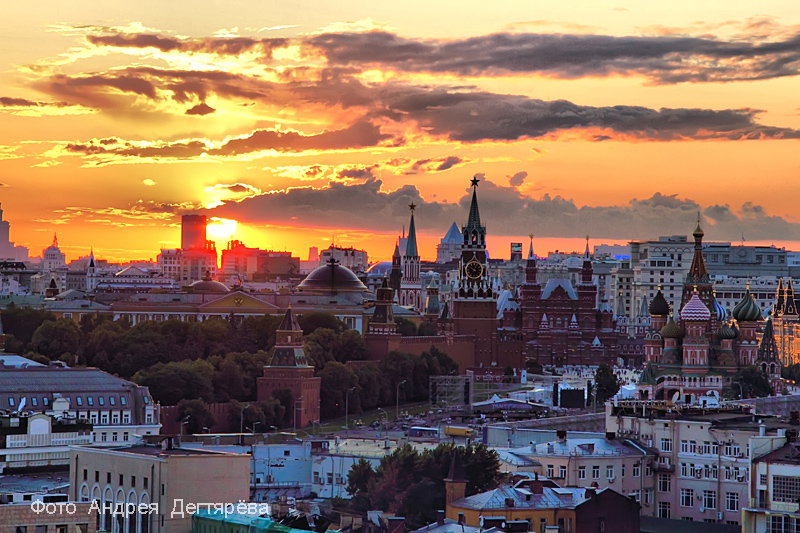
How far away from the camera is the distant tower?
436ft

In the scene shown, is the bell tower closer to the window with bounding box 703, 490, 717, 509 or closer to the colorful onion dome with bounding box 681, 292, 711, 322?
the colorful onion dome with bounding box 681, 292, 711, 322

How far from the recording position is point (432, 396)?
155250 mm

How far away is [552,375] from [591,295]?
2163cm

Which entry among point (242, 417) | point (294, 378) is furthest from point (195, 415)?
point (294, 378)

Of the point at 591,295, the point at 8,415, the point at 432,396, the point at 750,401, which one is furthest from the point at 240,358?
the point at 591,295

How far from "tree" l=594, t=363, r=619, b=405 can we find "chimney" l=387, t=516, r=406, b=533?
250 feet

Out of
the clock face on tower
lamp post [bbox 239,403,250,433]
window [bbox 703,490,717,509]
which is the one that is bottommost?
window [bbox 703,490,717,509]

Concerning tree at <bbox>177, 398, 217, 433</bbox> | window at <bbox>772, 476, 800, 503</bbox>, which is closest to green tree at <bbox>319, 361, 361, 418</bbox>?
tree at <bbox>177, 398, 217, 433</bbox>

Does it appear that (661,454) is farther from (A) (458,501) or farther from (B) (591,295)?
(B) (591,295)

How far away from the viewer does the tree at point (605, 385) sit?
152m

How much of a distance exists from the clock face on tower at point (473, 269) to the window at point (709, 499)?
10437 centimetres

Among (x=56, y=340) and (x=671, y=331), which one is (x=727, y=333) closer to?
(x=671, y=331)

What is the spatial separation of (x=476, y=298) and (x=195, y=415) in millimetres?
72100

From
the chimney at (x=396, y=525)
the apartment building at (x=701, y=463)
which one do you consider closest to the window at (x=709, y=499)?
the apartment building at (x=701, y=463)
